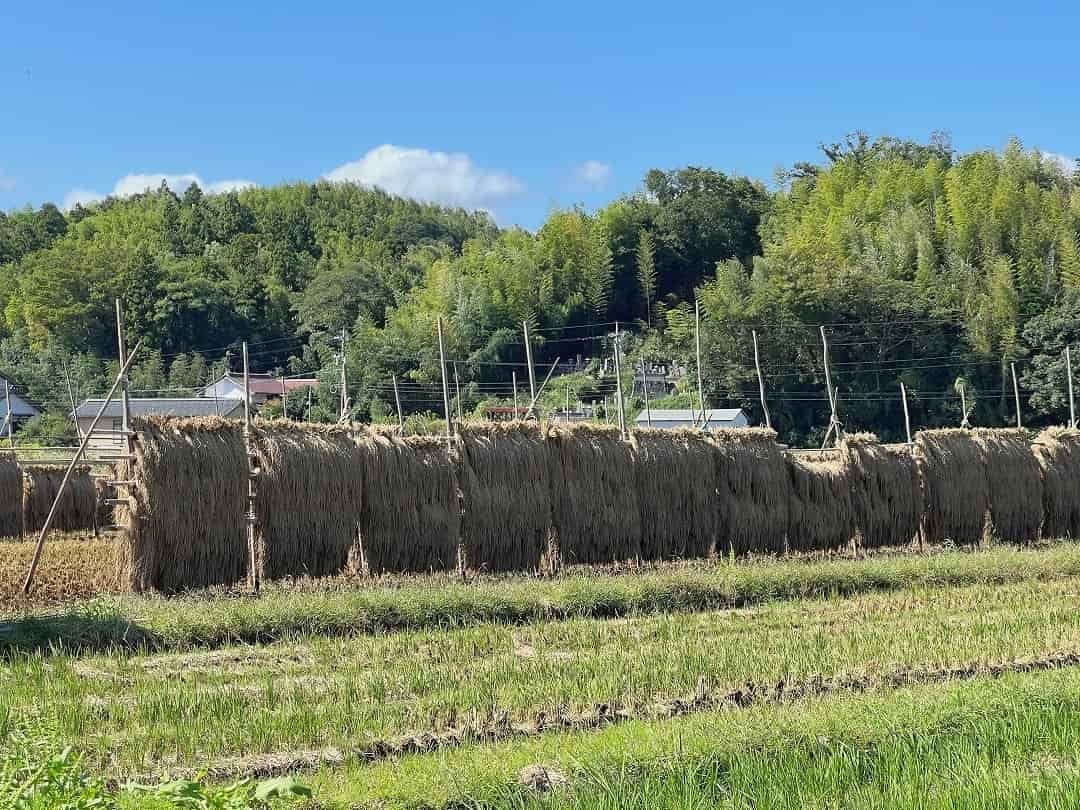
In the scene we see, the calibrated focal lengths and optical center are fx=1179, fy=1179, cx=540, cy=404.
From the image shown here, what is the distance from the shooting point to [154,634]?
10492 mm

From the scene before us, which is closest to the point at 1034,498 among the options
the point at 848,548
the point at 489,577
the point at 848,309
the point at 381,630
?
the point at 848,548

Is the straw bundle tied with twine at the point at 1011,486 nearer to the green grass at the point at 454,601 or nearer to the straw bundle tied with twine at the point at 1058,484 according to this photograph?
the straw bundle tied with twine at the point at 1058,484

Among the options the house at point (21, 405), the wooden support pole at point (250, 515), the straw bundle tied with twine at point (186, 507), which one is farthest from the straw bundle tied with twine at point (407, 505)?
the house at point (21, 405)

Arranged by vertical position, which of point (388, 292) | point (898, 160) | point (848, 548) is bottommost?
point (848, 548)

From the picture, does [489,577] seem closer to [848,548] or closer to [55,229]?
[848,548]

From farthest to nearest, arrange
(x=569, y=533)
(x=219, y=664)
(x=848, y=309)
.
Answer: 1. (x=848, y=309)
2. (x=569, y=533)
3. (x=219, y=664)

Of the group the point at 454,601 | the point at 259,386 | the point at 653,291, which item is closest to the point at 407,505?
the point at 454,601

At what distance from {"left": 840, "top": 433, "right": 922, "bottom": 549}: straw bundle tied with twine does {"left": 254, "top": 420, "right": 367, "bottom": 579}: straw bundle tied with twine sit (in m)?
9.34

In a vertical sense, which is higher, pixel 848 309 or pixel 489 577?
pixel 848 309

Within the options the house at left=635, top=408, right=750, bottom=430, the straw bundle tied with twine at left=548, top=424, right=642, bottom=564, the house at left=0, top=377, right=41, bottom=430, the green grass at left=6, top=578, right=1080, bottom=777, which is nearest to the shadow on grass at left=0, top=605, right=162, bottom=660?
the green grass at left=6, top=578, right=1080, bottom=777

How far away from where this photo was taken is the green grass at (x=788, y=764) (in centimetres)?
573

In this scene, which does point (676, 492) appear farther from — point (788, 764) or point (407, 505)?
point (788, 764)

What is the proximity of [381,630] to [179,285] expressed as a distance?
67537mm

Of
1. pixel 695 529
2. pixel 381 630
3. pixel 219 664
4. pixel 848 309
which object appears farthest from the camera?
pixel 848 309
